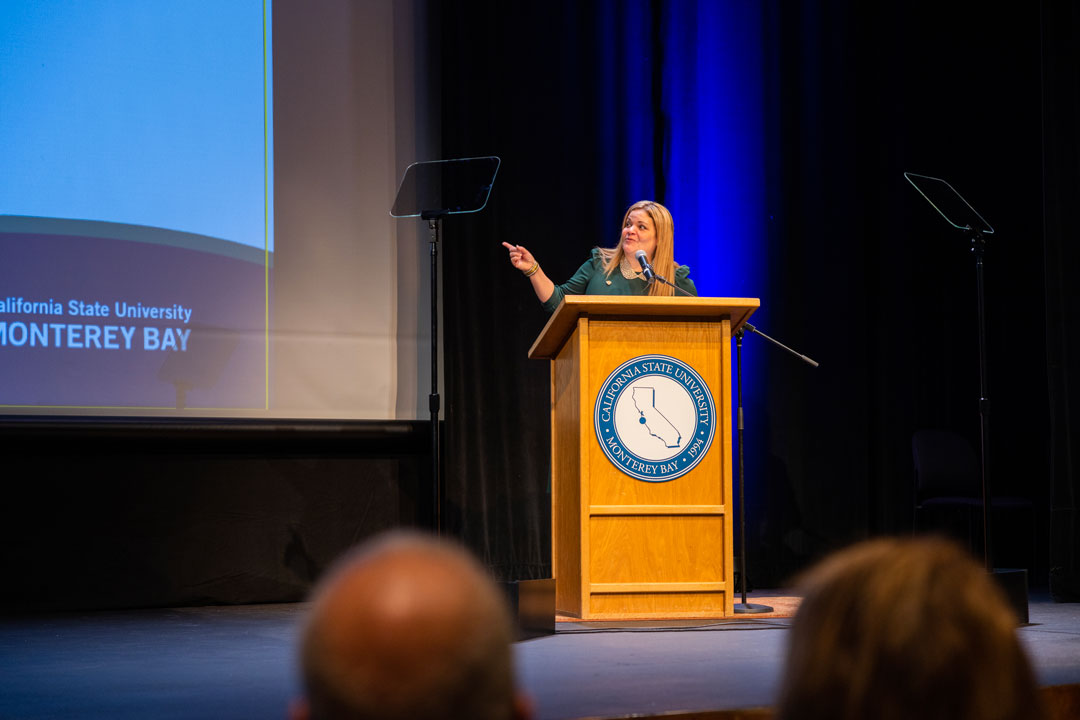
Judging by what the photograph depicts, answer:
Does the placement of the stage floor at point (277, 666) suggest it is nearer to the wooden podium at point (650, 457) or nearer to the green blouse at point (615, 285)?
the wooden podium at point (650, 457)

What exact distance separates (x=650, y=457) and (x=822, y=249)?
2499 mm

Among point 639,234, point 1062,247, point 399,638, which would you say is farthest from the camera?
point 1062,247

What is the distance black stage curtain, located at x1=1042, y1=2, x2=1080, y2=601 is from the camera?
495 centimetres

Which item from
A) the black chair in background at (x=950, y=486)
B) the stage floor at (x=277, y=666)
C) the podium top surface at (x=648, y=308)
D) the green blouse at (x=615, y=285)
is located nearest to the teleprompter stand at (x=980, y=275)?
the stage floor at (x=277, y=666)

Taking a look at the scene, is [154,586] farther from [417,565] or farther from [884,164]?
[417,565]

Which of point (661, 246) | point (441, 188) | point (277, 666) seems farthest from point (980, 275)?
point (277, 666)

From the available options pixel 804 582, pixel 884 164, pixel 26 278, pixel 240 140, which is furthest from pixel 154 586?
pixel 804 582

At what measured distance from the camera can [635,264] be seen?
3.79 m

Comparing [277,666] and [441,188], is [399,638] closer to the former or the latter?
[277,666]

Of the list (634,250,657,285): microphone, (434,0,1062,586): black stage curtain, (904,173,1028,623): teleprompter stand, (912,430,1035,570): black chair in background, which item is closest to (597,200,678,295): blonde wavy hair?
(634,250,657,285): microphone

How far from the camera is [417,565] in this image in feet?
1.71

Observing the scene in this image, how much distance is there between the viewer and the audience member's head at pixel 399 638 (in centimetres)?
52

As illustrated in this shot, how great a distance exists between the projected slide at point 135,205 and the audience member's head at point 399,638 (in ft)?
13.3

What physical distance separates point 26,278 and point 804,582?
13.4 feet
